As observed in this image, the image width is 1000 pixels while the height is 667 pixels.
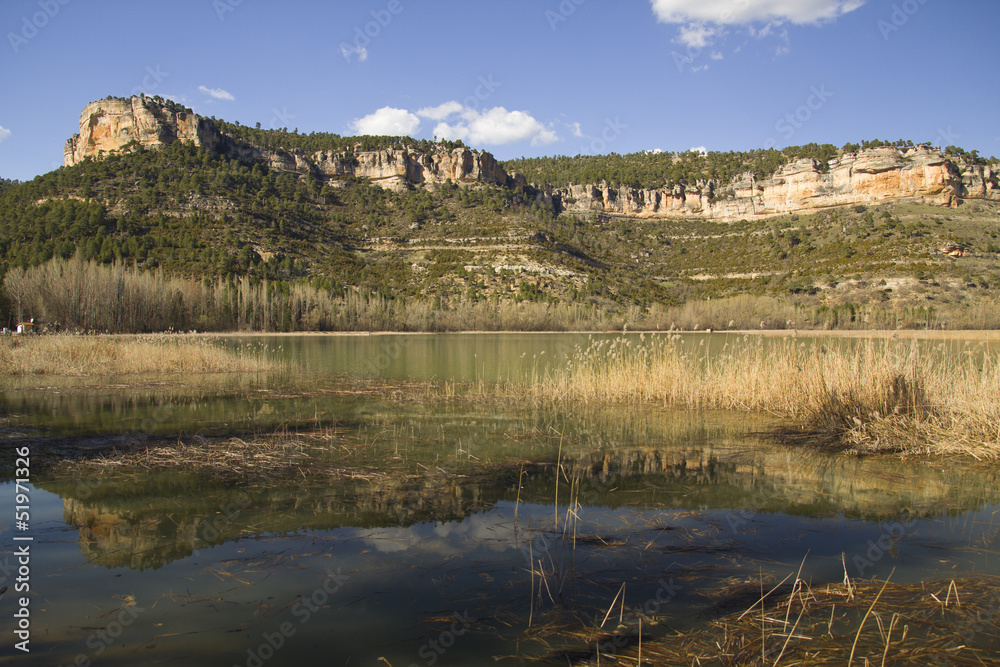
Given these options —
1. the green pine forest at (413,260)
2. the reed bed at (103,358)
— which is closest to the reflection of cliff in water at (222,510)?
the reed bed at (103,358)

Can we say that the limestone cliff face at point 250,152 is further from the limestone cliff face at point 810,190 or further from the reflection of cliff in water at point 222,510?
the reflection of cliff in water at point 222,510

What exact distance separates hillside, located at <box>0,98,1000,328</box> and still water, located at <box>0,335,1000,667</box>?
36292 millimetres

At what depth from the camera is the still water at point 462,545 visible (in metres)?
3.19

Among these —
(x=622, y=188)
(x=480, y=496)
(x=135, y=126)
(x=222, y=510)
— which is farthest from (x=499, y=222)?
(x=222, y=510)

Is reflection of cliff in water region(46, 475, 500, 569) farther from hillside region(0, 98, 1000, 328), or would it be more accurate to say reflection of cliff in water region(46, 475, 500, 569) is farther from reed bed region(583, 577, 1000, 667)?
hillside region(0, 98, 1000, 328)

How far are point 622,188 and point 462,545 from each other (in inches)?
4749

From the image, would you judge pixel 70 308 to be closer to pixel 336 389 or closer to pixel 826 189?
pixel 336 389

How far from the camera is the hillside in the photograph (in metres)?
56.5

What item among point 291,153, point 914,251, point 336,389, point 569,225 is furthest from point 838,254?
point 291,153

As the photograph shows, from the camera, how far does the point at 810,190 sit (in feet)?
328

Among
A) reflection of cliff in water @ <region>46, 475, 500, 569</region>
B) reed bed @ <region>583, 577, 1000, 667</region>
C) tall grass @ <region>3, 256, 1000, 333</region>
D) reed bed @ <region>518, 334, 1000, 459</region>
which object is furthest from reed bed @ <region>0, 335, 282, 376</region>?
tall grass @ <region>3, 256, 1000, 333</region>

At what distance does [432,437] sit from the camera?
8.88 meters

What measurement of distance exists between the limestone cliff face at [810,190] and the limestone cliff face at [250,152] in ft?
65.0

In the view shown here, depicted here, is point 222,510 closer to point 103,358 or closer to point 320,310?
point 103,358
